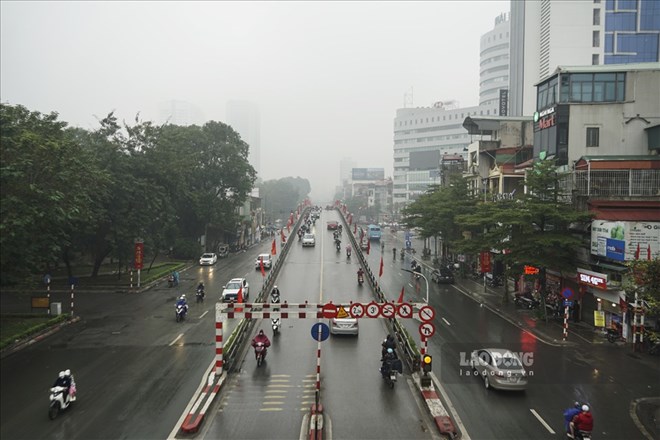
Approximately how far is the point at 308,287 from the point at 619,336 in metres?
23.8

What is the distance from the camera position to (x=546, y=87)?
42.0m

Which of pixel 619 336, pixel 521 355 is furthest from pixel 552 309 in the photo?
pixel 521 355

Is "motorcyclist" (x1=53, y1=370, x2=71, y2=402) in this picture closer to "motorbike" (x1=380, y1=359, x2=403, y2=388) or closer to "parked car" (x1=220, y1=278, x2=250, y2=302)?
"motorbike" (x1=380, y1=359, x2=403, y2=388)

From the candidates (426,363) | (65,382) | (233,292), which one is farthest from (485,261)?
(65,382)

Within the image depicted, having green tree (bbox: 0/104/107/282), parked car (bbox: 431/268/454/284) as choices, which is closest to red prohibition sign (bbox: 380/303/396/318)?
green tree (bbox: 0/104/107/282)

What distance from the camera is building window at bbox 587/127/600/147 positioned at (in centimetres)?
3888

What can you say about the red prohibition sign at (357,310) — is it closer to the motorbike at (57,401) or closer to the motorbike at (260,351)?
the motorbike at (260,351)

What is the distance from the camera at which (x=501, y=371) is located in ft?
62.6

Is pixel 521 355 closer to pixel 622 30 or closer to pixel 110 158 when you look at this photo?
pixel 110 158

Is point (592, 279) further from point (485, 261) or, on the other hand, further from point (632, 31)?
point (632, 31)

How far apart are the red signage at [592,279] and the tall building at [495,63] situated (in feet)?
462

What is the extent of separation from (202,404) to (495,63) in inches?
6596

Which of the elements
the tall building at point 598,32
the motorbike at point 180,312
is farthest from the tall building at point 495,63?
the motorbike at point 180,312

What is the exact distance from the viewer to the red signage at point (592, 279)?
28225 millimetres
